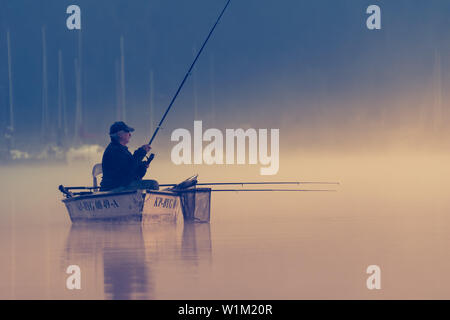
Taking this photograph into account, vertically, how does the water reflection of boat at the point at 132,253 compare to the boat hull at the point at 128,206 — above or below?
below

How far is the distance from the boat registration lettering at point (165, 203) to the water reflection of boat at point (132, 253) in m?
0.43

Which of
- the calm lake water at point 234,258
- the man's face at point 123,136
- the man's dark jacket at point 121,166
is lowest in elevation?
the calm lake water at point 234,258

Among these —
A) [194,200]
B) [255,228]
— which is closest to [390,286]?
[255,228]

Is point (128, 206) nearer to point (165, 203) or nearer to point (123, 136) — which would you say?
point (165, 203)

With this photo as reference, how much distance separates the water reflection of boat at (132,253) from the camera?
395 inches

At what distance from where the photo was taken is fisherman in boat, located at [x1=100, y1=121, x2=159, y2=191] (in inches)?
716

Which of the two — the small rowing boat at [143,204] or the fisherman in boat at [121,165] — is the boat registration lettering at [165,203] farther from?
the fisherman in boat at [121,165]

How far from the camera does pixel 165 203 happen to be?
62.5 feet

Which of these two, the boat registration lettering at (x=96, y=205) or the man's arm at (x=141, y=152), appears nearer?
the man's arm at (x=141, y=152)

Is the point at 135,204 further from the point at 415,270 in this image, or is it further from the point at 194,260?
the point at 415,270

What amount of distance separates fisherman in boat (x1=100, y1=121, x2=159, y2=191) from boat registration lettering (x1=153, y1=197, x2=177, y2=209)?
0.27m

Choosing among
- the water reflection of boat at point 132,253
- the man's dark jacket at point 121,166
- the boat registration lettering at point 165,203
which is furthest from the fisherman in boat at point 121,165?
the water reflection of boat at point 132,253

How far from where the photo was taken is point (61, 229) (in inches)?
747
